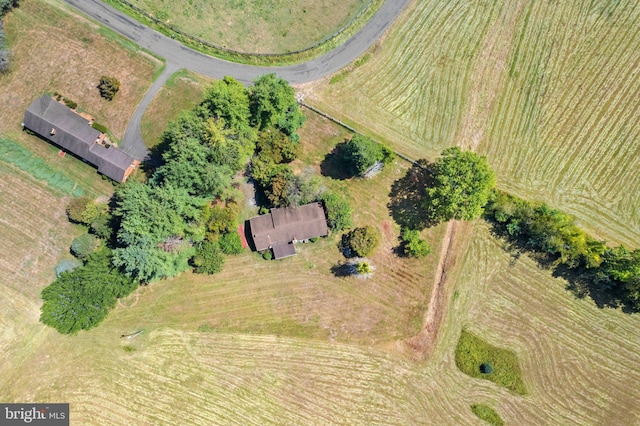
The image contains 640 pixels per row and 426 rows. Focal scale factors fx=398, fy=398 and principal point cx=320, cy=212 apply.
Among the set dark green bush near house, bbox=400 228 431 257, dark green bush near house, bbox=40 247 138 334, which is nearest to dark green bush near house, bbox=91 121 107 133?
dark green bush near house, bbox=40 247 138 334

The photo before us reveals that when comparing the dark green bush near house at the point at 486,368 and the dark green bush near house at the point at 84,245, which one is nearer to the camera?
the dark green bush near house at the point at 486,368

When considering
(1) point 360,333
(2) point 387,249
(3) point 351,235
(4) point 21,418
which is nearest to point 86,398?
(4) point 21,418

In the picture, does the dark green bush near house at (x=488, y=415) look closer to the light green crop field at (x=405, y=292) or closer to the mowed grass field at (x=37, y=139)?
the light green crop field at (x=405, y=292)

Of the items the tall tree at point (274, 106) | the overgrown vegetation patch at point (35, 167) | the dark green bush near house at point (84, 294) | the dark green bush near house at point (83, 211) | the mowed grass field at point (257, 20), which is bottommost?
the dark green bush near house at point (84, 294)

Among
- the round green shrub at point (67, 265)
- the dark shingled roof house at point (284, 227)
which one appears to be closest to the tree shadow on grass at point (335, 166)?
the dark shingled roof house at point (284, 227)

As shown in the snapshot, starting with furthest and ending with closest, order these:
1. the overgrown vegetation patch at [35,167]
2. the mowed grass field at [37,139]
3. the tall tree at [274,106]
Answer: the overgrown vegetation patch at [35,167] < the mowed grass field at [37,139] < the tall tree at [274,106]

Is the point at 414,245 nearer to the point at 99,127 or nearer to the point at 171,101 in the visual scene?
the point at 171,101

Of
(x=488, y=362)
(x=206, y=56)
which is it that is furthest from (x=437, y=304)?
(x=206, y=56)
